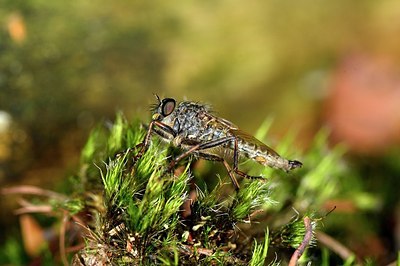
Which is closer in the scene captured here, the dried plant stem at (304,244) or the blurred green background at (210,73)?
the dried plant stem at (304,244)

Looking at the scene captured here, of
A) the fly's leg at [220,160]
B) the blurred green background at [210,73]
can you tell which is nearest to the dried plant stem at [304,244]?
the fly's leg at [220,160]

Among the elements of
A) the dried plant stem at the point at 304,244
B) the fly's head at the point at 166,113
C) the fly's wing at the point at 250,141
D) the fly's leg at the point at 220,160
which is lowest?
the dried plant stem at the point at 304,244

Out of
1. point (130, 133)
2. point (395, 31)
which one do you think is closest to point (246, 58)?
point (395, 31)

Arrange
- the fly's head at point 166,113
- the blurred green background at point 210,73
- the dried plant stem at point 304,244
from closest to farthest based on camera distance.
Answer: the dried plant stem at point 304,244
the fly's head at point 166,113
the blurred green background at point 210,73

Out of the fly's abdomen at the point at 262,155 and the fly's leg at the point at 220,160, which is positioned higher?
the fly's abdomen at the point at 262,155

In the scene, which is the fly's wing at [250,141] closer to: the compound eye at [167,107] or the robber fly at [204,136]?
the robber fly at [204,136]

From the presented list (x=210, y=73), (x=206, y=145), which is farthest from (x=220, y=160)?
(x=210, y=73)

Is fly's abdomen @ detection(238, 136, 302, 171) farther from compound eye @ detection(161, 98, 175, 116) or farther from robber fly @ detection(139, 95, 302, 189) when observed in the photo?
compound eye @ detection(161, 98, 175, 116)

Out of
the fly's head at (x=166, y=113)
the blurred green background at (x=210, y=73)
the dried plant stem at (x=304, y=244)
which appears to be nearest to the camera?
the dried plant stem at (x=304, y=244)
